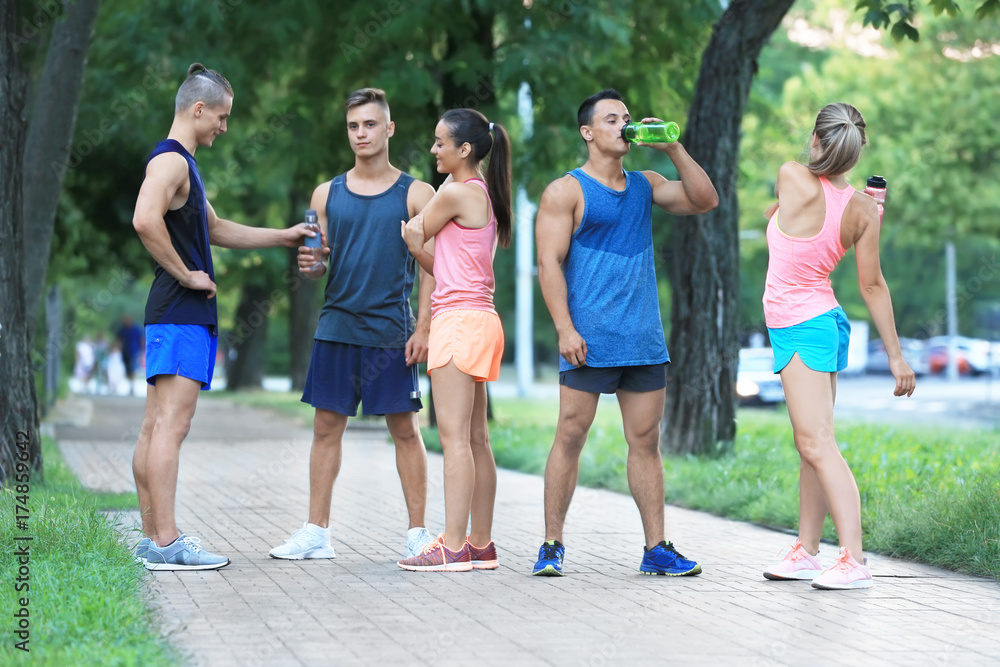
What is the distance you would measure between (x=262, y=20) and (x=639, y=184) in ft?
29.9

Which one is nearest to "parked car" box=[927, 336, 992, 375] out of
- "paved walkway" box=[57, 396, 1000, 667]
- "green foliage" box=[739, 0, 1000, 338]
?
"green foliage" box=[739, 0, 1000, 338]

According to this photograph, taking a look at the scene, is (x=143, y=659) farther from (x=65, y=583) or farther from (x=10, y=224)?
(x=10, y=224)

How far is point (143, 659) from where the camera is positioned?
153 inches

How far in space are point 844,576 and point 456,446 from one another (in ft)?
5.96

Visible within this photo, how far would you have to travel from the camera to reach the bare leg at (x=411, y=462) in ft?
20.9

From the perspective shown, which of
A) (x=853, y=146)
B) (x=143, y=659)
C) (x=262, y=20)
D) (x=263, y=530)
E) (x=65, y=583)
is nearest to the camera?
(x=143, y=659)

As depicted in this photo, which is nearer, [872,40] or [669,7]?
[669,7]

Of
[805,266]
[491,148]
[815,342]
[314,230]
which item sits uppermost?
[491,148]

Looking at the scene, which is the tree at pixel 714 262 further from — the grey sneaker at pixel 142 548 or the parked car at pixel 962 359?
the parked car at pixel 962 359

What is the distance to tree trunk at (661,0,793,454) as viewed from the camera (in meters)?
10.9

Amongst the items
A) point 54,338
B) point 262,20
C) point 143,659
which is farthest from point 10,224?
point 54,338

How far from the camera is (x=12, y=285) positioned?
8344mm

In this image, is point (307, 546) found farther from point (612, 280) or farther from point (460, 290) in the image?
point (612, 280)

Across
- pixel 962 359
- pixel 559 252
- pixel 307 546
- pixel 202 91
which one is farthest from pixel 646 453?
pixel 962 359
